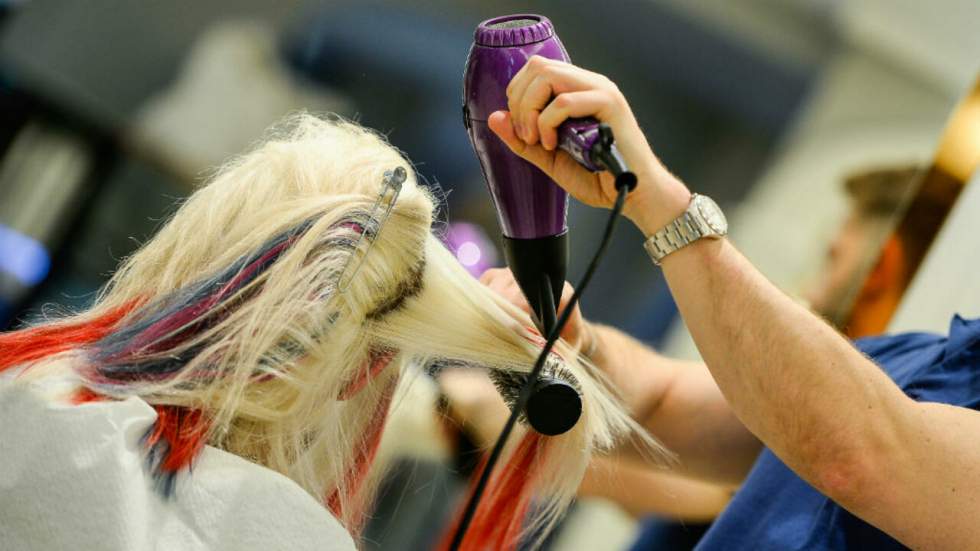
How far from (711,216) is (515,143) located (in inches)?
9.5

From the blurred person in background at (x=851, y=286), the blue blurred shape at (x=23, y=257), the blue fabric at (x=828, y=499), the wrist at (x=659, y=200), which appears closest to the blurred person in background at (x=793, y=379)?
the wrist at (x=659, y=200)

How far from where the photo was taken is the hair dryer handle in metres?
0.93

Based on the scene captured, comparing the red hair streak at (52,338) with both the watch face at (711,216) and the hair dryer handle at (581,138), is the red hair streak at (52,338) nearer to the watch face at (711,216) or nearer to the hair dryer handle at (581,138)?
the hair dryer handle at (581,138)

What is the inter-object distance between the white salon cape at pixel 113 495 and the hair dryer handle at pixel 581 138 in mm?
456

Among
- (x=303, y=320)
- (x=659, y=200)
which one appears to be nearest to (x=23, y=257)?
(x=303, y=320)

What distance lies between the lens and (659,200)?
107cm

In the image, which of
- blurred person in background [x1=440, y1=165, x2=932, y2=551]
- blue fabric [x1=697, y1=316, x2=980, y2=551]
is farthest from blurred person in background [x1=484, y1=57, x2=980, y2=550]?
blurred person in background [x1=440, y1=165, x2=932, y2=551]

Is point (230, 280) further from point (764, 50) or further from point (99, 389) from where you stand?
point (764, 50)

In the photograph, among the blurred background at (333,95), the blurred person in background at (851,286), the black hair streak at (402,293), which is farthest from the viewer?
the blurred person in background at (851,286)

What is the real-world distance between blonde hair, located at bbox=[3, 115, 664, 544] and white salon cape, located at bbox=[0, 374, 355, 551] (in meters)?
0.06

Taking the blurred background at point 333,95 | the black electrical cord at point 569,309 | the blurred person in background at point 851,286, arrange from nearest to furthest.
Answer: the black electrical cord at point 569,309 < the blurred background at point 333,95 < the blurred person in background at point 851,286

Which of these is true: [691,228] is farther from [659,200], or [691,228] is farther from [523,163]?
[523,163]

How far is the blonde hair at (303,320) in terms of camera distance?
1.01m

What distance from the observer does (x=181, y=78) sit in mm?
1872
